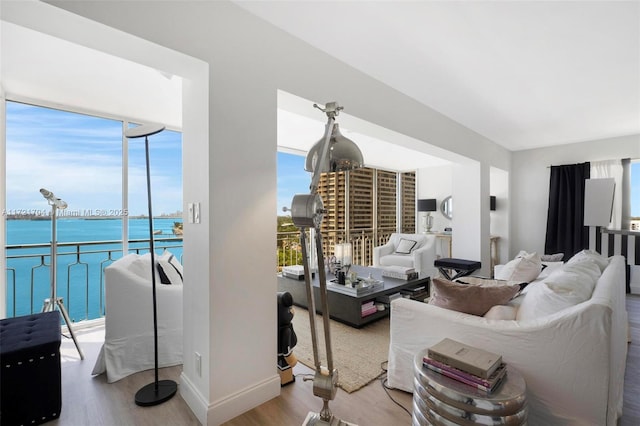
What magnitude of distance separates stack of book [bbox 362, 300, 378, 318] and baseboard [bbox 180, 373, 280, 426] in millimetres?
1354

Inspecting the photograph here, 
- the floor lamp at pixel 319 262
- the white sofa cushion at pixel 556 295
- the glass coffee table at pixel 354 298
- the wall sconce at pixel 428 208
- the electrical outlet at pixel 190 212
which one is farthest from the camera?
the wall sconce at pixel 428 208

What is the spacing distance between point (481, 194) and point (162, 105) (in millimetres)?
4711

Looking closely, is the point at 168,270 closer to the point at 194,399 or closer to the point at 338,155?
the point at 194,399

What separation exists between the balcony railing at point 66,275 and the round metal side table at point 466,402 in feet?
11.9

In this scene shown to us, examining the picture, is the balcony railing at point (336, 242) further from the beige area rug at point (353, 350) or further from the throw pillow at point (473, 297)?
the throw pillow at point (473, 297)

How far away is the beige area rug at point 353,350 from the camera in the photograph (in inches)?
87.7

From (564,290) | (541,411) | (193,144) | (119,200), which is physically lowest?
(541,411)

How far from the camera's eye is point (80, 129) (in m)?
3.43

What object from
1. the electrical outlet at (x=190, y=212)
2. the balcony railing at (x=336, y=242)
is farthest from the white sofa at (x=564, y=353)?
the balcony railing at (x=336, y=242)

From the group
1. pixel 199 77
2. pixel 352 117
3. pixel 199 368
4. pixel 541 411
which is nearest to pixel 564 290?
pixel 541 411

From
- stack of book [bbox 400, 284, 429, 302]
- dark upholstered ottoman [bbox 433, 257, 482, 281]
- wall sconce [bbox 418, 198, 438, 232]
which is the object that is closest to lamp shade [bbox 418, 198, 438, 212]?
wall sconce [bbox 418, 198, 438, 232]

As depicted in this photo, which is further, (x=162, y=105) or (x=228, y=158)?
(x=162, y=105)

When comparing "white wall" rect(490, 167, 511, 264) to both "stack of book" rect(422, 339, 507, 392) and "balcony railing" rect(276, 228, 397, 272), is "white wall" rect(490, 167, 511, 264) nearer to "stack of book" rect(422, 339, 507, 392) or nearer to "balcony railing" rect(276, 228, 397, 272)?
"balcony railing" rect(276, 228, 397, 272)

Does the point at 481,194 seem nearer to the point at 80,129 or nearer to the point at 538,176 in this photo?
the point at 538,176
